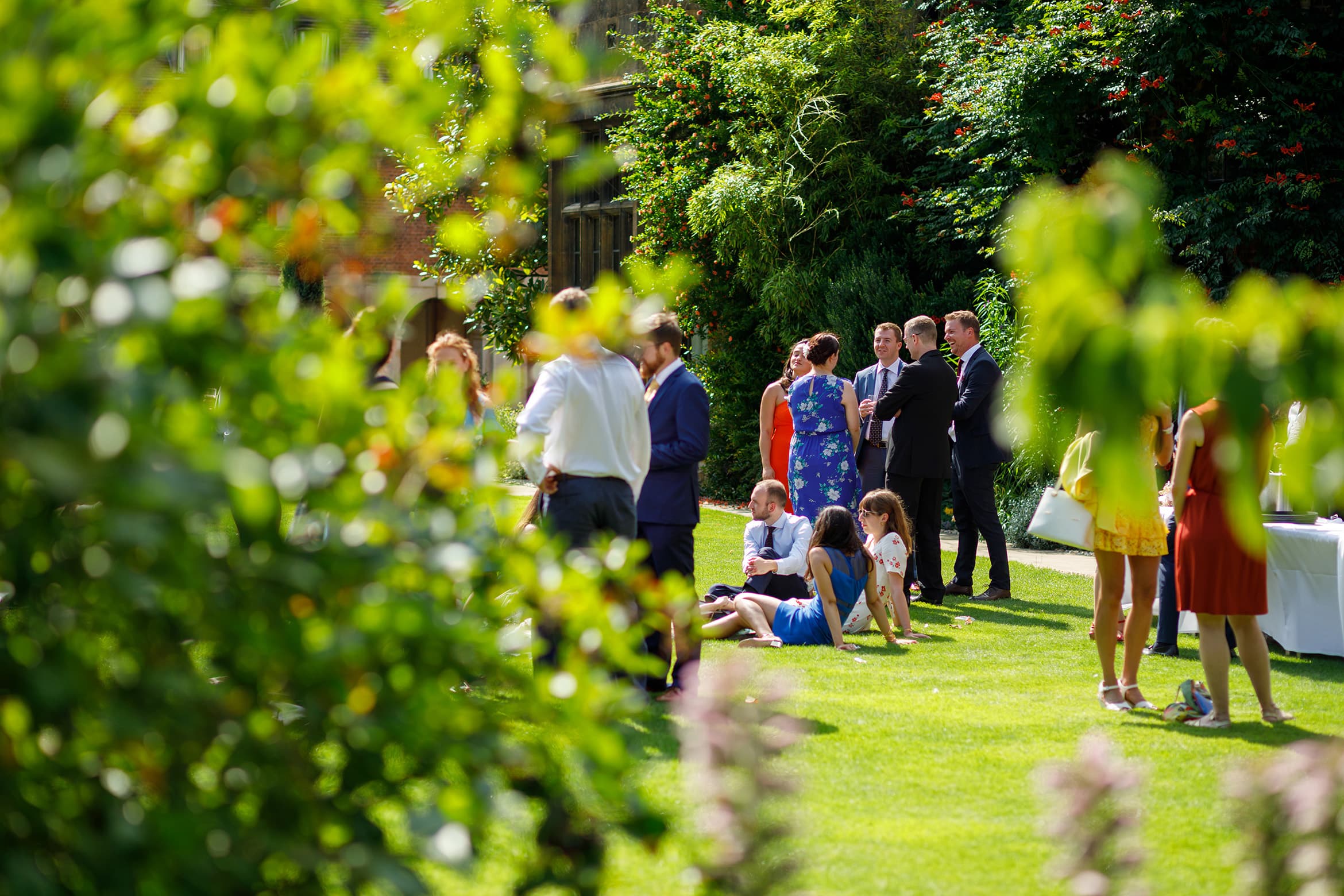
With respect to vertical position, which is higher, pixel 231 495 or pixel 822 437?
pixel 231 495

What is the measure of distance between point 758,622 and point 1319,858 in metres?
6.39

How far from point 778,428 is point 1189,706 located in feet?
15.9

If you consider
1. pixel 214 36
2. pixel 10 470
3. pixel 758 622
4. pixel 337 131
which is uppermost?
pixel 214 36

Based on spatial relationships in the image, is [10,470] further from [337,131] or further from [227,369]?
[337,131]

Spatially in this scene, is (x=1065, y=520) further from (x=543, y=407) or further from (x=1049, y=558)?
(x=1049, y=558)

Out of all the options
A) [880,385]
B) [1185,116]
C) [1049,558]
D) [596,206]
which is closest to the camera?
[880,385]

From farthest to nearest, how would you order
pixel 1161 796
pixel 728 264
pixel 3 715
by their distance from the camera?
pixel 728 264
pixel 1161 796
pixel 3 715

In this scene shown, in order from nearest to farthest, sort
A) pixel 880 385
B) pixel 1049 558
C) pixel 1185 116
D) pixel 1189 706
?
pixel 1189 706, pixel 880 385, pixel 1049 558, pixel 1185 116

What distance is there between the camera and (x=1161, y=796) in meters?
5.21

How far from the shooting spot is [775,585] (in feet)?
29.4

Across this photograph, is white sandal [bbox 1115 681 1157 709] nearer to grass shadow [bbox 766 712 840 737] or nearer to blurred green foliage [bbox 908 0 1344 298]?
grass shadow [bbox 766 712 840 737]

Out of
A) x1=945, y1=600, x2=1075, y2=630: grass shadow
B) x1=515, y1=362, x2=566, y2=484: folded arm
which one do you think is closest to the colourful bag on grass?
x1=945, y1=600, x2=1075, y2=630: grass shadow

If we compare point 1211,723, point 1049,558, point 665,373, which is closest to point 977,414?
point 1049,558

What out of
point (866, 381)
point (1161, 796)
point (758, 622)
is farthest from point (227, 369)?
point (866, 381)
